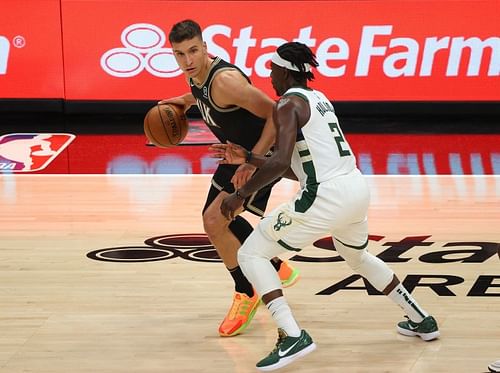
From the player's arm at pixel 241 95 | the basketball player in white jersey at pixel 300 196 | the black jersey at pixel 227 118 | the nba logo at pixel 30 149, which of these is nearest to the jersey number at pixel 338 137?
the basketball player in white jersey at pixel 300 196

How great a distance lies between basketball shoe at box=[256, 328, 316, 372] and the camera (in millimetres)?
4840

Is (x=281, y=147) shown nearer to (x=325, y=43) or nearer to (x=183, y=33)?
(x=183, y=33)

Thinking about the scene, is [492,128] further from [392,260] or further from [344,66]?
[392,260]

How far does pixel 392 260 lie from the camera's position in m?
6.98

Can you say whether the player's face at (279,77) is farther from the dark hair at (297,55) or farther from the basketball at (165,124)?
the basketball at (165,124)

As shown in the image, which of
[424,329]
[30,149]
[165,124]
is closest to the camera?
[424,329]

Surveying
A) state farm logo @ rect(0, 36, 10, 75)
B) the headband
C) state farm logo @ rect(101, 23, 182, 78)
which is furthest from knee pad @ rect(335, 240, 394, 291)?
state farm logo @ rect(0, 36, 10, 75)

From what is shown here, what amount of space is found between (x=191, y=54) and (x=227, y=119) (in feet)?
1.32

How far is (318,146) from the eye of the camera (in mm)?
4914

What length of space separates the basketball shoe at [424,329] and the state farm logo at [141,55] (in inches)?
291

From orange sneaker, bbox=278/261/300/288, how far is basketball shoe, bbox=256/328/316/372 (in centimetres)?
143

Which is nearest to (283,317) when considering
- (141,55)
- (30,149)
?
(30,149)

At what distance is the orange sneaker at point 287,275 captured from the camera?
20.8ft

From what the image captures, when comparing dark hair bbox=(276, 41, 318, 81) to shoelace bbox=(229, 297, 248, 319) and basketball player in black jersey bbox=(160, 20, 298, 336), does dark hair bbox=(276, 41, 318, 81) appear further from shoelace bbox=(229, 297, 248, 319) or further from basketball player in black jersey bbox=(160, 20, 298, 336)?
shoelace bbox=(229, 297, 248, 319)
